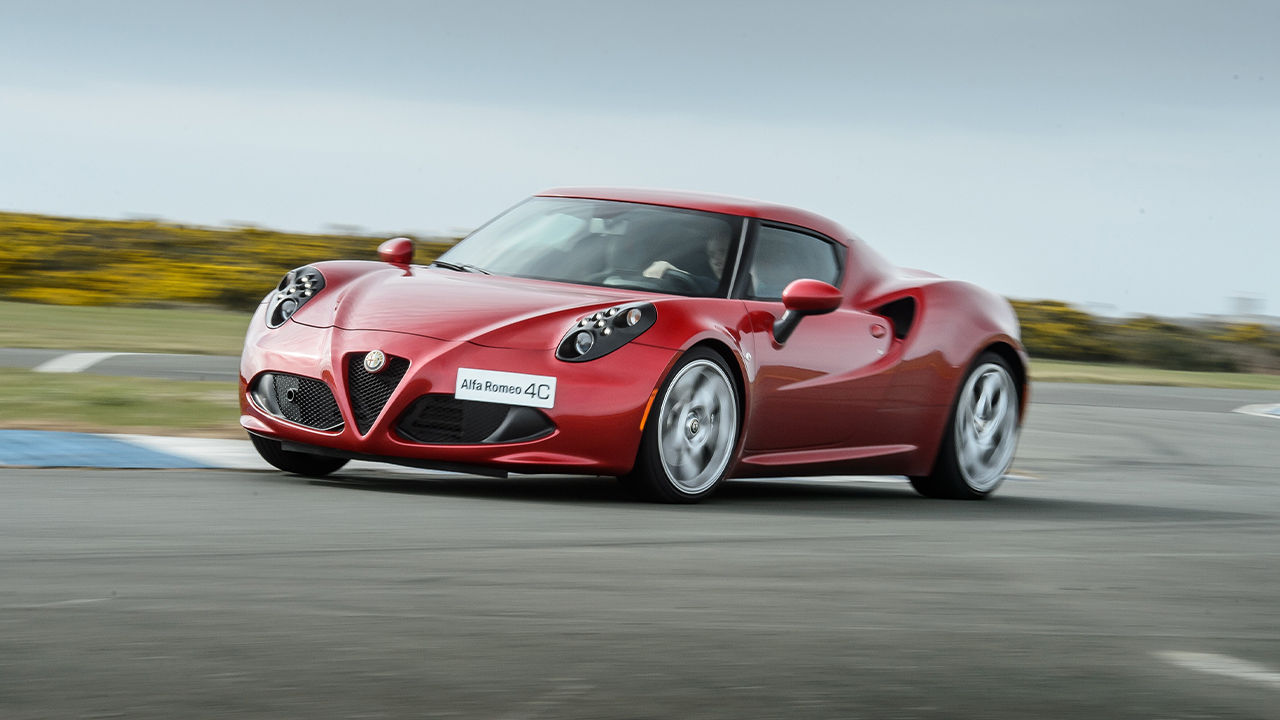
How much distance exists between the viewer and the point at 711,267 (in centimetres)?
658

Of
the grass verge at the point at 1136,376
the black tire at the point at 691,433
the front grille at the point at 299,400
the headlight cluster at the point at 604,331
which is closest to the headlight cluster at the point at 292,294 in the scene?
the front grille at the point at 299,400

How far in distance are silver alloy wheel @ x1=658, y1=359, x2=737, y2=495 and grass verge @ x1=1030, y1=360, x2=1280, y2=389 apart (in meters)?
12.9

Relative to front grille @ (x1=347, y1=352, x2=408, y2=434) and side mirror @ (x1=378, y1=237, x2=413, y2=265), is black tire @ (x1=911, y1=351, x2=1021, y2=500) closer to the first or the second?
side mirror @ (x1=378, y1=237, x2=413, y2=265)

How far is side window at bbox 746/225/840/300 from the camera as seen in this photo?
6.69 metres

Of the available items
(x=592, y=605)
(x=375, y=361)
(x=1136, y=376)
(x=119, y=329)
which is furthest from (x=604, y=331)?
(x=1136, y=376)

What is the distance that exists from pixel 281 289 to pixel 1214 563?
11.7 ft

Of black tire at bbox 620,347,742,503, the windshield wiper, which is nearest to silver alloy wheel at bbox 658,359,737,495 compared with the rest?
black tire at bbox 620,347,742,503

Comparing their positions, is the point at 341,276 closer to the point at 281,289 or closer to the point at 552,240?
the point at 281,289

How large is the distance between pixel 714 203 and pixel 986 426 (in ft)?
5.82

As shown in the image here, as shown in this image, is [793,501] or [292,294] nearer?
[292,294]

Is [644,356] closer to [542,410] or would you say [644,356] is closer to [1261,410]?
[542,410]

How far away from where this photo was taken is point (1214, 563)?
5.32 m

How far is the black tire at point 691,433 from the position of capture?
19.3 ft

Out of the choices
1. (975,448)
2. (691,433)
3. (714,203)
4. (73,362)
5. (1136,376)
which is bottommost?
(1136,376)
